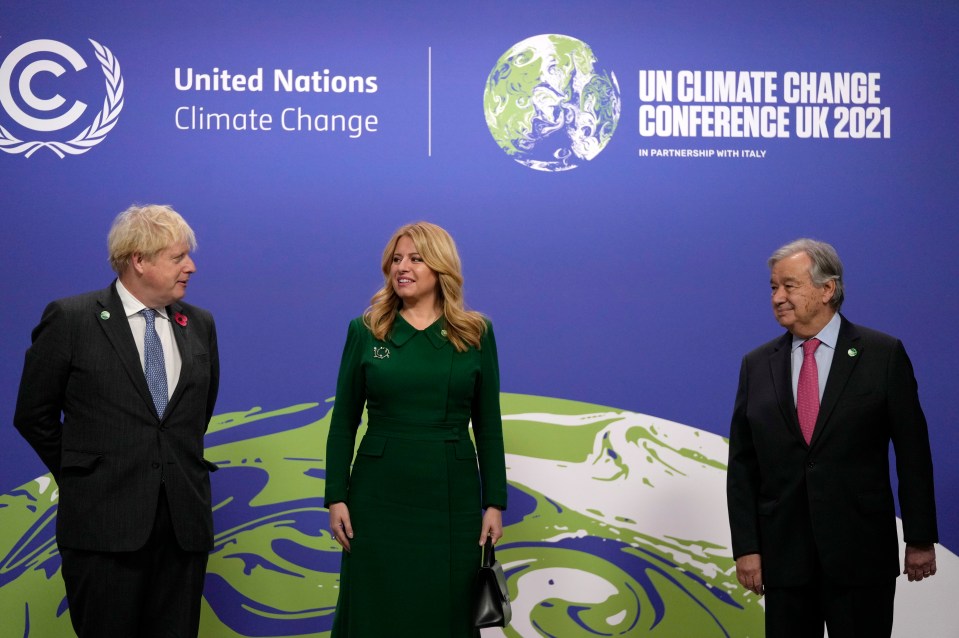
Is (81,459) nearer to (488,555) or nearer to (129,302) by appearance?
(129,302)

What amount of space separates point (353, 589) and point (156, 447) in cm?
73

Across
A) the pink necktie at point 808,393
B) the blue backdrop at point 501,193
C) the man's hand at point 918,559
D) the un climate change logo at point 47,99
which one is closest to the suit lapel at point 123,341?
the blue backdrop at point 501,193

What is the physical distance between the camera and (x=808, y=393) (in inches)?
119

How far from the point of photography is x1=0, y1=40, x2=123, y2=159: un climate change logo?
416cm

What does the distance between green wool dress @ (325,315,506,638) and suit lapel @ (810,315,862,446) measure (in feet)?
3.34

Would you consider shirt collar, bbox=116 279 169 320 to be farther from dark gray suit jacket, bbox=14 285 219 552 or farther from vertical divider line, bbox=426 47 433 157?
vertical divider line, bbox=426 47 433 157

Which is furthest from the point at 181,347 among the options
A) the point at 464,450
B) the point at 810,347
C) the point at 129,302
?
the point at 810,347

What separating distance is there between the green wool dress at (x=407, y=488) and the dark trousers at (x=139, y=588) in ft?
1.53

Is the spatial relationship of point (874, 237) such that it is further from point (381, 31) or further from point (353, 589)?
point (353, 589)

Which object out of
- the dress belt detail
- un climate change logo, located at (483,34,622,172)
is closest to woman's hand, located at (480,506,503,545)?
the dress belt detail

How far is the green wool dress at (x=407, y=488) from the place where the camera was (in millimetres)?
3066

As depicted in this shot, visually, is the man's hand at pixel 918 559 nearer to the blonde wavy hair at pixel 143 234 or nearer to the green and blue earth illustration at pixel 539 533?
the green and blue earth illustration at pixel 539 533

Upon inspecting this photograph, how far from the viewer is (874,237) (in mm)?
4242

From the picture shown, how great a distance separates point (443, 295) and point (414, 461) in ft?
1.77
